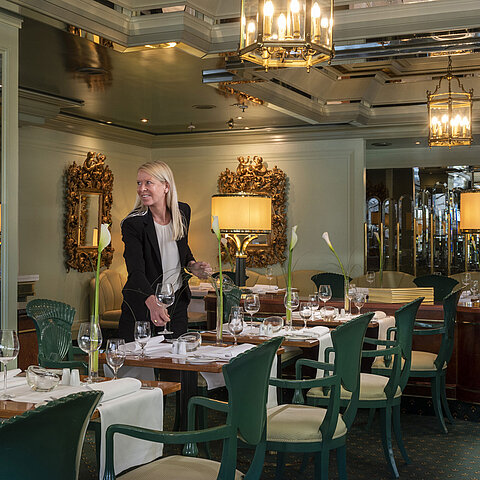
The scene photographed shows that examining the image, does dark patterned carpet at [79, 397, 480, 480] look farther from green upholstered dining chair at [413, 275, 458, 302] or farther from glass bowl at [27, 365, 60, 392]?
green upholstered dining chair at [413, 275, 458, 302]

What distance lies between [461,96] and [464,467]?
10.8ft

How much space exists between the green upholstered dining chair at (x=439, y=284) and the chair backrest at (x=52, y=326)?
443 cm

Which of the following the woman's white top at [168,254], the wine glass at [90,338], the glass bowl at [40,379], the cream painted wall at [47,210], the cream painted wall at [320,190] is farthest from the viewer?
the cream painted wall at [320,190]

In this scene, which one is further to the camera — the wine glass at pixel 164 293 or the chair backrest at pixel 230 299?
the chair backrest at pixel 230 299

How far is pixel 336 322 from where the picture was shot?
16.6ft

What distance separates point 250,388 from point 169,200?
5.71 feet

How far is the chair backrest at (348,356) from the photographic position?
309 cm

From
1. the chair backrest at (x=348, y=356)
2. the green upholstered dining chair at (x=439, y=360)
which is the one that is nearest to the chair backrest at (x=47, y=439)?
the chair backrest at (x=348, y=356)

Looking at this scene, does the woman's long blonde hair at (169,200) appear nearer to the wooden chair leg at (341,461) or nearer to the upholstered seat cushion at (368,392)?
the upholstered seat cushion at (368,392)

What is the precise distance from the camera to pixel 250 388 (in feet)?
7.73

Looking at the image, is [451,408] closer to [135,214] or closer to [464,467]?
[464,467]

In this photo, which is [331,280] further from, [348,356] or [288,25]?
[288,25]

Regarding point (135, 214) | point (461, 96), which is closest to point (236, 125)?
point (461, 96)

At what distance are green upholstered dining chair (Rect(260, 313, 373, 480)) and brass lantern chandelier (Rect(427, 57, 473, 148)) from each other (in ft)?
11.0
